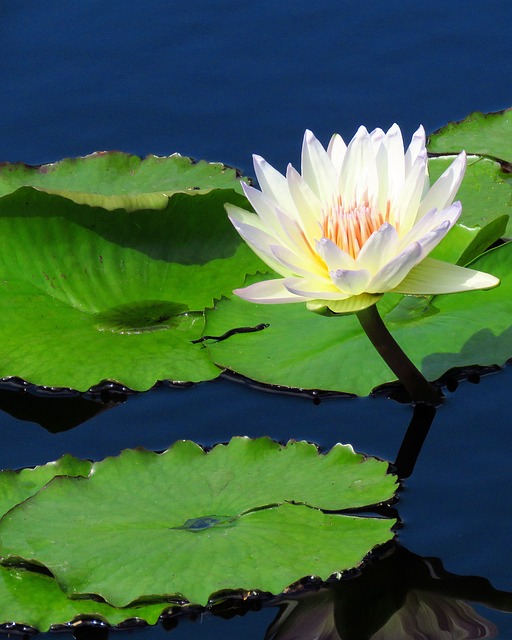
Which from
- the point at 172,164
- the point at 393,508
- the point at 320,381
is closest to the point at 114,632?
the point at 393,508

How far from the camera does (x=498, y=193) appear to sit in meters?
3.61

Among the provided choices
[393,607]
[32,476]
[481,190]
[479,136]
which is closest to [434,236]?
[393,607]

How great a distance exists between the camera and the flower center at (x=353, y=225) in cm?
252

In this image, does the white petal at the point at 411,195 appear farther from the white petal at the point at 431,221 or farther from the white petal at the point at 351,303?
the white petal at the point at 351,303

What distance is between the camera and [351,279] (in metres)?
2.42

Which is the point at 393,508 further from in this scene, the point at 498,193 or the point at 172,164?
the point at 172,164

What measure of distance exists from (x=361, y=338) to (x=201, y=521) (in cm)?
85

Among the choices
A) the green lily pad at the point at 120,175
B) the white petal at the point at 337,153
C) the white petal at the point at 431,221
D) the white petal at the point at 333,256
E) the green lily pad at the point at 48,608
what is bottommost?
the green lily pad at the point at 48,608

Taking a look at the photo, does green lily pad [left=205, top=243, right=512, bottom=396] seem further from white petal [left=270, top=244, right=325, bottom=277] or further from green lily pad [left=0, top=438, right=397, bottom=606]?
white petal [left=270, top=244, right=325, bottom=277]

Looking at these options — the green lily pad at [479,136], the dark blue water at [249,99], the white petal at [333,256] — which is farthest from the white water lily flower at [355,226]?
the green lily pad at [479,136]

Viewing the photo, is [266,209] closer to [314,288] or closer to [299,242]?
[299,242]

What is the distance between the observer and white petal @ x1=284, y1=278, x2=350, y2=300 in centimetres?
246

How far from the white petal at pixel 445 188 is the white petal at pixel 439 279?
139mm

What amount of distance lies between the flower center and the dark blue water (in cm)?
62
